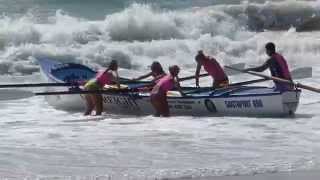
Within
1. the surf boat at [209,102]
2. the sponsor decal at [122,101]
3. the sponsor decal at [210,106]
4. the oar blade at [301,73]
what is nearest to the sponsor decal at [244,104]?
the surf boat at [209,102]

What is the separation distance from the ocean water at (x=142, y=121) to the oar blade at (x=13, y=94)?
222 mm

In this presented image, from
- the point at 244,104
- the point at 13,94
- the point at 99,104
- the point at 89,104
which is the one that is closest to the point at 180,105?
the point at 244,104

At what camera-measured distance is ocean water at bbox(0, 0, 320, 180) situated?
9391mm

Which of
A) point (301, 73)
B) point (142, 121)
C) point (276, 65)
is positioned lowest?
point (301, 73)

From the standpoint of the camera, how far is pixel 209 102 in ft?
43.9

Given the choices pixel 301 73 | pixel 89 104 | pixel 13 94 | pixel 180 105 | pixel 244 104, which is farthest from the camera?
pixel 301 73

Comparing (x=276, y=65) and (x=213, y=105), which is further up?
(x=276, y=65)

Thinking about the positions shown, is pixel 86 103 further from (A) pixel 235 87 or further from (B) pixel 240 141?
(B) pixel 240 141

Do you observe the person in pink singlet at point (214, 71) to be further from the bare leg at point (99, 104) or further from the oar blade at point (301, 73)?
the oar blade at point (301, 73)

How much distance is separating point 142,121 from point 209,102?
1.15 m

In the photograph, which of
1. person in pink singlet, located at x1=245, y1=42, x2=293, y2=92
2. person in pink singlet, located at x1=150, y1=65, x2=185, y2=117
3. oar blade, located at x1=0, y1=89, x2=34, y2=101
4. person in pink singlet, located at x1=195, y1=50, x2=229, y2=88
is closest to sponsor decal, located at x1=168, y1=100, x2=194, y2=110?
person in pink singlet, located at x1=150, y1=65, x2=185, y2=117

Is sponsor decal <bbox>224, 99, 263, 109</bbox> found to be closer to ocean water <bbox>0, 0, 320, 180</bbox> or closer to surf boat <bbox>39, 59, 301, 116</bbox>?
surf boat <bbox>39, 59, 301, 116</bbox>

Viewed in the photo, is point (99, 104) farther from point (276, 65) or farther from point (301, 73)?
point (301, 73)

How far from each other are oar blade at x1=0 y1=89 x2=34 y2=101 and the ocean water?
0.22 meters
